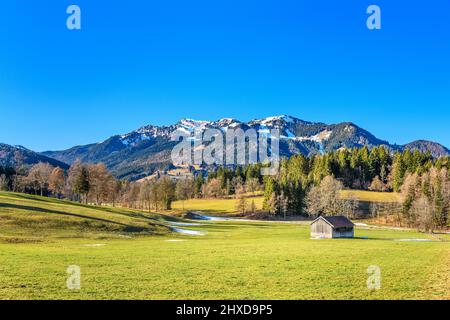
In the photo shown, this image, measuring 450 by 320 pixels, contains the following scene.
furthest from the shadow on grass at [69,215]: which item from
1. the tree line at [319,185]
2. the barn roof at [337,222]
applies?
the tree line at [319,185]

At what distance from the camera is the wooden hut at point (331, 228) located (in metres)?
77.3

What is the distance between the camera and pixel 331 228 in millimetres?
77000

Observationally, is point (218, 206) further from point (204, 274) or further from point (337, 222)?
point (204, 274)

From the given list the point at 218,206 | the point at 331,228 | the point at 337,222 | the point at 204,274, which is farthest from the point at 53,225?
the point at 218,206

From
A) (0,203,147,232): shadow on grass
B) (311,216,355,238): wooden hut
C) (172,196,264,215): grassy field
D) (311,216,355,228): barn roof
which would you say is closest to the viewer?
(0,203,147,232): shadow on grass

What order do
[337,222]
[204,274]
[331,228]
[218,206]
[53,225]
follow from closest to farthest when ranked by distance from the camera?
[204,274] → [53,225] → [331,228] → [337,222] → [218,206]

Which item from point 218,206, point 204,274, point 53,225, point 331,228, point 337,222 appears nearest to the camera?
point 204,274

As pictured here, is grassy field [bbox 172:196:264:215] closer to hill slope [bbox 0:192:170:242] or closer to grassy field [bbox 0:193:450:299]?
hill slope [bbox 0:192:170:242]

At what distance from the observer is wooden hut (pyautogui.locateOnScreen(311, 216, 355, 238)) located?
77.3m

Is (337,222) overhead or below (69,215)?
below

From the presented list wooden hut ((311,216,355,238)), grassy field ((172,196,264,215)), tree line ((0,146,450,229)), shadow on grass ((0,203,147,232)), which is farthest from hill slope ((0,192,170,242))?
grassy field ((172,196,264,215))
